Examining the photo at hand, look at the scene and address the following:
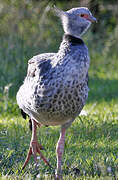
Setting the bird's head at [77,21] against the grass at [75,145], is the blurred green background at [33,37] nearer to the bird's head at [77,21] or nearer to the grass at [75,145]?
the grass at [75,145]

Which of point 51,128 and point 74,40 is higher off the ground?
point 74,40

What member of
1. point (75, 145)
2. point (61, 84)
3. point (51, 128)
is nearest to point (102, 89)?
point (51, 128)

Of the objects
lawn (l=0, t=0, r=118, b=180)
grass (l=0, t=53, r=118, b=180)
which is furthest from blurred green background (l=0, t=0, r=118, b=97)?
grass (l=0, t=53, r=118, b=180)

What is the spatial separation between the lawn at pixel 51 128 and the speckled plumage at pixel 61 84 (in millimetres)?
509

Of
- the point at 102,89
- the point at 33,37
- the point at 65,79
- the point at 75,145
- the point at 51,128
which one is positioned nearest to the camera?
the point at 65,79

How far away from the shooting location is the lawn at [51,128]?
12.7 ft

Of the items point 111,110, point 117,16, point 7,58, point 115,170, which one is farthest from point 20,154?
point 117,16

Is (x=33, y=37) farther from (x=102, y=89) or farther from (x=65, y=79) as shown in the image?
(x=65, y=79)

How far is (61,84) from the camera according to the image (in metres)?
3.46

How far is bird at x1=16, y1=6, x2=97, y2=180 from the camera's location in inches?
137

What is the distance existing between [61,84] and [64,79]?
0.16ft

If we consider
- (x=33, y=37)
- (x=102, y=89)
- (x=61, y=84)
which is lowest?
(x=102, y=89)

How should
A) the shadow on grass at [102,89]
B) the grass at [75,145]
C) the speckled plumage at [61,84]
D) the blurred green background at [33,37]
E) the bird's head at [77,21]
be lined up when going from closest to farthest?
the speckled plumage at [61,84] < the bird's head at [77,21] < the grass at [75,145] < the blurred green background at [33,37] < the shadow on grass at [102,89]

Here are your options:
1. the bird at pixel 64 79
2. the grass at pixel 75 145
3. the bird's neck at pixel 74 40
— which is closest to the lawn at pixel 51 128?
the grass at pixel 75 145
